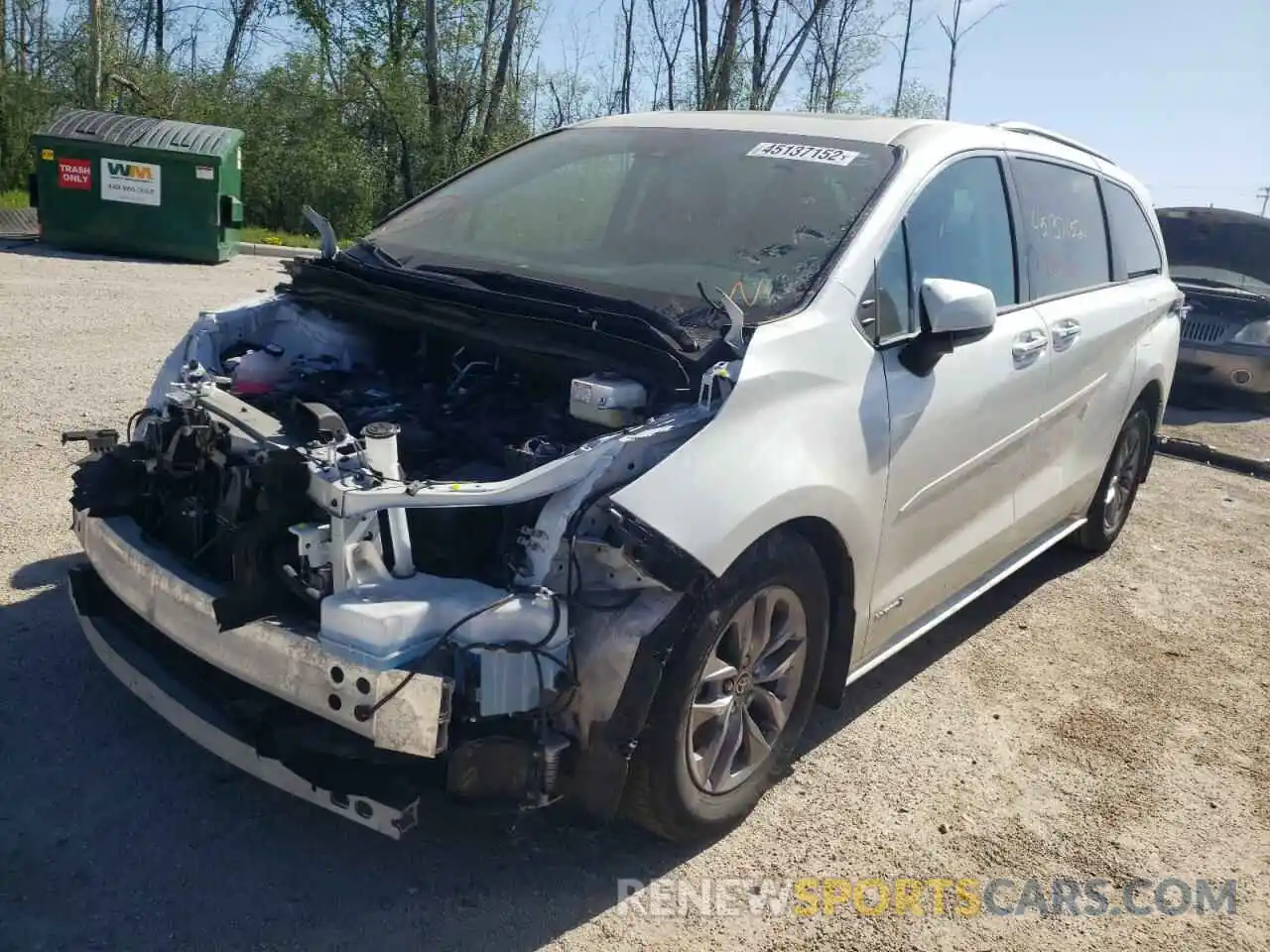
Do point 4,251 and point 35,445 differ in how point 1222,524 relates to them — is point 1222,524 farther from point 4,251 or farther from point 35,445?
point 4,251

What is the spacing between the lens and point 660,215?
385 centimetres

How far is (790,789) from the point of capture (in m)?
3.42

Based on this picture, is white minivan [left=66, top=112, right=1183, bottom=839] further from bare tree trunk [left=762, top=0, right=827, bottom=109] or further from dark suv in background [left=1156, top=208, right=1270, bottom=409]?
bare tree trunk [left=762, top=0, right=827, bottom=109]

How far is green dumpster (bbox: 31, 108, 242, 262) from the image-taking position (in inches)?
515

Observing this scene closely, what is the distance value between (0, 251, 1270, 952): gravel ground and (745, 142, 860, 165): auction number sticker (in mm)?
1907

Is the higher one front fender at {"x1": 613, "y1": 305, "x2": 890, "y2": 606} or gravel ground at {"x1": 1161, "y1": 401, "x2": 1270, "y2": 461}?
front fender at {"x1": 613, "y1": 305, "x2": 890, "y2": 606}

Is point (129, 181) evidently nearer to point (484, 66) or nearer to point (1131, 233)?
point (484, 66)

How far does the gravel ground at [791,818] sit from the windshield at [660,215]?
5.13 feet

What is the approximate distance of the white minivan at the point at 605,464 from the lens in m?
2.58

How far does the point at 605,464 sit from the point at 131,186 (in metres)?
12.6

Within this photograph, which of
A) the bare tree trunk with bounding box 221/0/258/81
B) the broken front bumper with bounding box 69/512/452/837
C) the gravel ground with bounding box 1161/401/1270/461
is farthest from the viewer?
the bare tree trunk with bounding box 221/0/258/81

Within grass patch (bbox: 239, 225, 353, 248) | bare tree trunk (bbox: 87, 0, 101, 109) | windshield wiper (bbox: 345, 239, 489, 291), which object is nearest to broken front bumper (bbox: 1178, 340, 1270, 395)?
windshield wiper (bbox: 345, 239, 489, 291)

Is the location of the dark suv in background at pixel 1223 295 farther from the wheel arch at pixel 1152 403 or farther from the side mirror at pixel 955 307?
the side mirror at pixel 955 307

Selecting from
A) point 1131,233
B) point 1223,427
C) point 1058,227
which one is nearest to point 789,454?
point 1058,227
